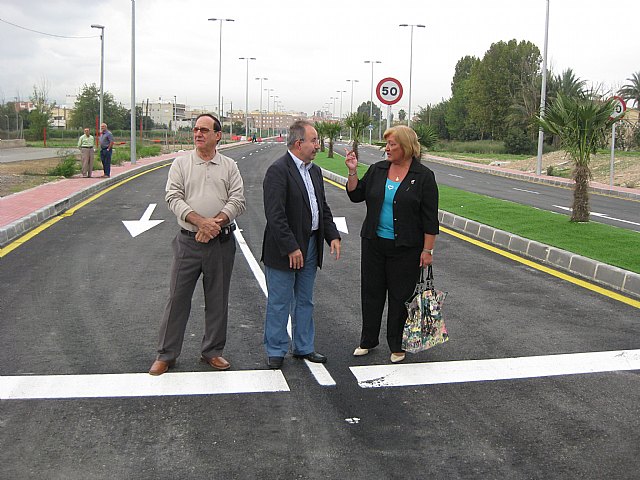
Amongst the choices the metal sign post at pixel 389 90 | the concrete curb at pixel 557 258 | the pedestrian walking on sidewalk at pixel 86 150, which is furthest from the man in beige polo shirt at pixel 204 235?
the pedestrian walking on sidewalk at pixel 86 150

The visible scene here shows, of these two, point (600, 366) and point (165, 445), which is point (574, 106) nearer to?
point (600, 366)

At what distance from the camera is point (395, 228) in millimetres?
5715

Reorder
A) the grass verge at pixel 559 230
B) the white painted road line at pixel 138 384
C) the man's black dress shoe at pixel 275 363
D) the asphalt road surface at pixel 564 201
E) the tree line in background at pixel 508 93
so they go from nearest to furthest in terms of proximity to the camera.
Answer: the white painted road line at pixel 138 384
the man's black dress shoe at pixel 275 363
the grass verge at pixel 559 230
the asphalt road surface at pixel 564 201
the tree line in background at pixel 508 93

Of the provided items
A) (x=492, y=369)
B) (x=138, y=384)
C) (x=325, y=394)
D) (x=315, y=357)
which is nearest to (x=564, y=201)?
(x=492, y=369)

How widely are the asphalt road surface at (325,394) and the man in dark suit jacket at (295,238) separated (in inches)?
9.3

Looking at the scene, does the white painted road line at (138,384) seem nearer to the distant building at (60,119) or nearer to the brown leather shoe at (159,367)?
the brown leather shoe at (159,367)

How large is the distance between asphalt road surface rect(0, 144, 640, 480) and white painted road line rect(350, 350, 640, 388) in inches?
0.8

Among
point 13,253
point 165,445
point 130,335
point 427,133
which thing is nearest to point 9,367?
point 130,335

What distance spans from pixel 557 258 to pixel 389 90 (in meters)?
6.51

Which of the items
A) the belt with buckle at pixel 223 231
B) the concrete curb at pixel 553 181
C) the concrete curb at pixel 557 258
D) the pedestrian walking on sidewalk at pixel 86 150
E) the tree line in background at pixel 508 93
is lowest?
the concrete curb at pixel 557 258

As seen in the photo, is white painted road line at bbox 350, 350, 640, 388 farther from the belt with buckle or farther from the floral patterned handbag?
the belt with buckle

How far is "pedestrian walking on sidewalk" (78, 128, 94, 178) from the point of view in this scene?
2223cm

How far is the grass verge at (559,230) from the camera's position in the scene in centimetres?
974

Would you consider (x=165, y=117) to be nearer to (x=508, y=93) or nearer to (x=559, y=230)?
(x=508, y=93)
